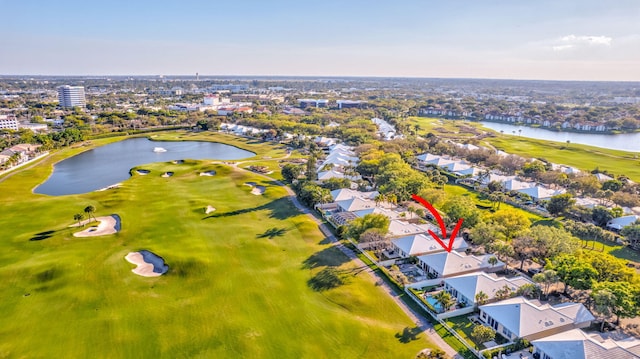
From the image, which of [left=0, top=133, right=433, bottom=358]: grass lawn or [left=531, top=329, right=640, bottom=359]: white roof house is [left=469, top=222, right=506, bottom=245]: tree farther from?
[left=531, top=329, right=640, bottom=359]: white roof house

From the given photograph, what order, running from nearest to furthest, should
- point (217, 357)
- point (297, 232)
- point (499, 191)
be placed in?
1. point (217, 357)
2. point (297, 232)
3. point (499, 191)

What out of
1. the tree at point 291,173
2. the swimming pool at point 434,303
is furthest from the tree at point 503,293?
the tree at point 291,173

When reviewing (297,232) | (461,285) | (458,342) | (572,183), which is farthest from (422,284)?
(572,183)

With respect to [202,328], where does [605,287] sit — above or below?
above

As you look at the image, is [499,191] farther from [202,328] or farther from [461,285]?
[202,328]

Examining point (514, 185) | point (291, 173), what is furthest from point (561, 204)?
point (291, 173)

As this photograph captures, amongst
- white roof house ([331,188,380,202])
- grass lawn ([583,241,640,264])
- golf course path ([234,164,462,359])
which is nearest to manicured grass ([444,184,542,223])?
grass lawn ([583,241,640,264])
